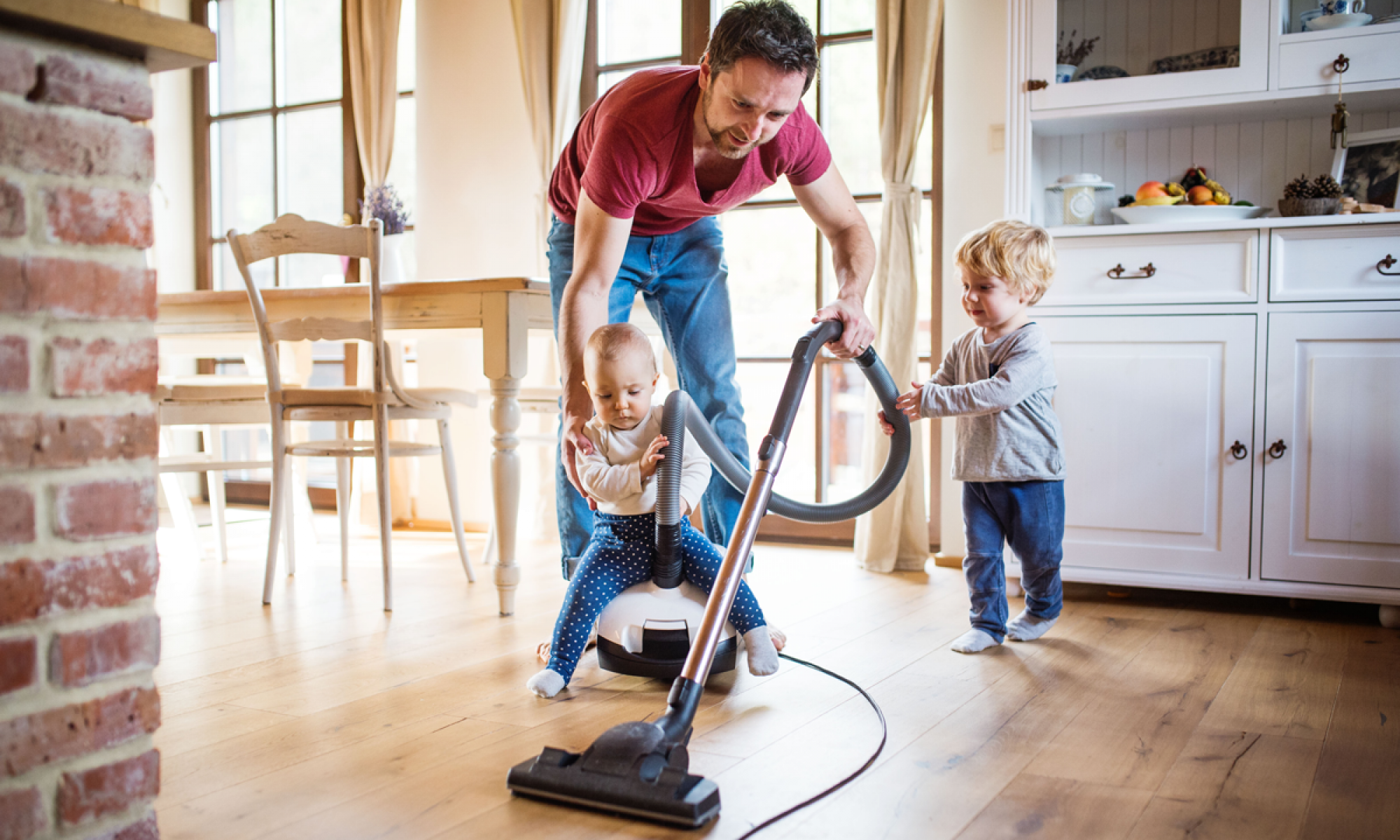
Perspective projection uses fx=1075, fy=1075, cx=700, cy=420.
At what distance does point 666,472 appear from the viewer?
1624 mm

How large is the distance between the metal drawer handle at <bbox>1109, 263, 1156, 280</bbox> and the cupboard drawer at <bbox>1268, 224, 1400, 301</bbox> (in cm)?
25

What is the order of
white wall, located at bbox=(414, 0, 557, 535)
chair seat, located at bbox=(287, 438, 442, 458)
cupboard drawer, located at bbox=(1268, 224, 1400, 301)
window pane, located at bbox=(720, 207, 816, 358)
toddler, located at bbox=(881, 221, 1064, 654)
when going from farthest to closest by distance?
white wall, located at bbox=(414, 0, 557, 535), window pane, located at bbox=(720, 207, 816, 358), chair seat, located at bbox=(287, 438, 442, 458), cupboard drawer, located at bbox=(1268, 224, 1400, 301), toddler, located at bbox=(881, 221, 1064, 654)

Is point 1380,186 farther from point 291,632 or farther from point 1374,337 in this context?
point 291,632

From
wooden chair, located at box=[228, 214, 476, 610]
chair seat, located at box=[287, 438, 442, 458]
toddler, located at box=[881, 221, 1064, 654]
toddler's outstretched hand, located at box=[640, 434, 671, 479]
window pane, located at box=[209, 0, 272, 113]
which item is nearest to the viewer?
toddler's outstretched hand, located at box=[640, 434, 671, 479]

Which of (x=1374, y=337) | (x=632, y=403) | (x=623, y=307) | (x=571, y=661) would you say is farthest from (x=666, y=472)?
(x=1374, y=337)

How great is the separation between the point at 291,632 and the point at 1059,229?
1966 millimetres

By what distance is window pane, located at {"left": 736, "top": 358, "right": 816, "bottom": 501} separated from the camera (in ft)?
11.5

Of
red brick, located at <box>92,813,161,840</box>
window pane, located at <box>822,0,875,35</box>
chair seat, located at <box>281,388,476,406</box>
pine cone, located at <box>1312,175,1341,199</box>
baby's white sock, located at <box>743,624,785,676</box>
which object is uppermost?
window pane, located at <box>822,0,875,35</box>

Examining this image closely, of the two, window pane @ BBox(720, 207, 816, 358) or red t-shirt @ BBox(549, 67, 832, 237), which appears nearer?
red t-shirt @ BBox(549, 67, 832, 237)

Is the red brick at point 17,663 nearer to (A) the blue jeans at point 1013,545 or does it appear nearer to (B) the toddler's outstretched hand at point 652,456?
(B) the toddler's outstretched hand at point 652,456

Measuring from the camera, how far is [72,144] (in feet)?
2.88

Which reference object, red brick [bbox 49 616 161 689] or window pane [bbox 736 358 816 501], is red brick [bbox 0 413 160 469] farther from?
window pane [bbox 736 358 816 501]

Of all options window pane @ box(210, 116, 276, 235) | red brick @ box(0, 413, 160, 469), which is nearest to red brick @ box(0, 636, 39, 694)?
red brick @ box(0, 413, 160, 469)

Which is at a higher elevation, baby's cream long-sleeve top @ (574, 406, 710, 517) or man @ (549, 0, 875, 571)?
man @ (549, 0, 875, 571)
